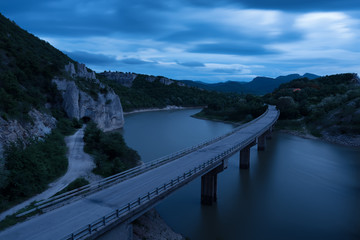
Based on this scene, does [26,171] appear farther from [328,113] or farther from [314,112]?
[314,112]

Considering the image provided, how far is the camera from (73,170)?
2306cm

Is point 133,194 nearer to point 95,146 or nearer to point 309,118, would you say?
point 95,146

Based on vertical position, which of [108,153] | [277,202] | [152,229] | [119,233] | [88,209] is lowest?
[277,202]

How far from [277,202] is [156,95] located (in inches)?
4921

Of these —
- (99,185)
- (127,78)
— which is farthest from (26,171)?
(127,78)

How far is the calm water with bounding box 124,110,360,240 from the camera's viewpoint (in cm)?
1908

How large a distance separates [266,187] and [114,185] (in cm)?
1762

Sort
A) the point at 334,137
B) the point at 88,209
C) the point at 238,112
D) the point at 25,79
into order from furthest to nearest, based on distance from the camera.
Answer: the point at 238,112 < the point at 334,137 < the point at 25,79 < the point at 88,209

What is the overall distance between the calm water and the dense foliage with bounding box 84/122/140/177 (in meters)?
5.88

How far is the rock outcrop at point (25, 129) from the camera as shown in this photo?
2070 centimetres

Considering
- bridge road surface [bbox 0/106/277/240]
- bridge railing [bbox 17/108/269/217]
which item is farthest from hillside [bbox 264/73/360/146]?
bridge road surface [bbox 0/106/277/240]

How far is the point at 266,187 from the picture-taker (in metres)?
27.7

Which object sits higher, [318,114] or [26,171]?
[318,114]

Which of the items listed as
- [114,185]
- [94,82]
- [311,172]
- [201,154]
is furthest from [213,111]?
[114,185]
